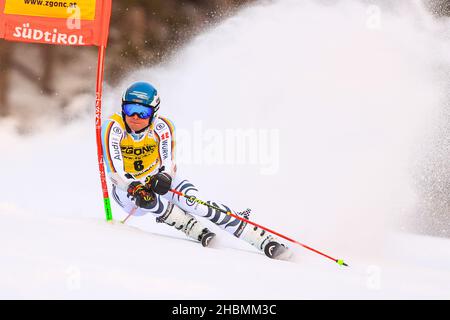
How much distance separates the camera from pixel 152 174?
4.21 meters

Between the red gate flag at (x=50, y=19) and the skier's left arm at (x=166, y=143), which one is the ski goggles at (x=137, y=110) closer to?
the skier's left arm at (x=166, y=143)

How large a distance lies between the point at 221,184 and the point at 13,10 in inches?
126

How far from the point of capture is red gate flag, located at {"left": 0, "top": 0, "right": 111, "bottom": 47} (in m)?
4.36

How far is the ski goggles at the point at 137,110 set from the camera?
3.89m

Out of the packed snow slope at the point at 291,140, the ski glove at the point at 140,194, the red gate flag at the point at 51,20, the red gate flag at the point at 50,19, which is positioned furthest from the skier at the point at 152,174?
the red gate flag at the point at 50,19

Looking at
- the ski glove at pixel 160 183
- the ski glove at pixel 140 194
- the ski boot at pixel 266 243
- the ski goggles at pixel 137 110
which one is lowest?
the ski boot at pixel 266 243

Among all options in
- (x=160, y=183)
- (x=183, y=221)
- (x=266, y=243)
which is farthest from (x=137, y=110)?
(x=266, y=243)

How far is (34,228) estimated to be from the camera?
143 inches

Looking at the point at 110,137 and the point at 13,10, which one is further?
the point at 13,10

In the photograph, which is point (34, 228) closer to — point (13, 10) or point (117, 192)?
point (117, 192)

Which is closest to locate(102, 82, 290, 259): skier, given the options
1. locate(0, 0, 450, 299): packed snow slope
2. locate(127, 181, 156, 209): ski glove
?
locate(127, 181, 156, 209): ski glove

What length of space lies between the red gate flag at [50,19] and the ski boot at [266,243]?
1983mm

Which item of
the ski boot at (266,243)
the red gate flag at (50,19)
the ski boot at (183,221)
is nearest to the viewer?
the ski boot at (266,243)

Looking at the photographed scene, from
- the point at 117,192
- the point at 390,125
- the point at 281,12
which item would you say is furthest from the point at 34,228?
the point at 281,12
